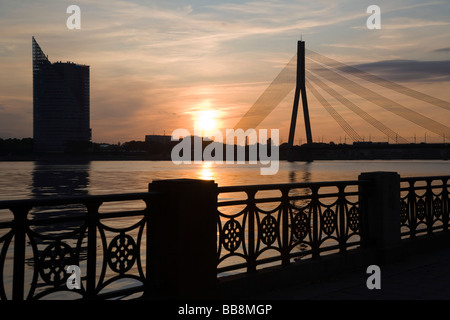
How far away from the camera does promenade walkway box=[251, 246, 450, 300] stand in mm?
5992

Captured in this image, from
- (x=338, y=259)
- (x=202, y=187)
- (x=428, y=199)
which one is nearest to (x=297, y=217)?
(x=338, y=259)

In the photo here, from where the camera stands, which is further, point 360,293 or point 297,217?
point 297,217

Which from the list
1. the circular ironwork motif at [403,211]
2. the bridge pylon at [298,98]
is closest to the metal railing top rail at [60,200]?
the circular ironwork motif at [403,211]

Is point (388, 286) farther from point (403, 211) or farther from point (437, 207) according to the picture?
point (437, 207)

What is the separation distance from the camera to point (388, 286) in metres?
6.46

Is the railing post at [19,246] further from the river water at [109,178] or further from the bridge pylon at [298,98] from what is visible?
the bridge pylon at [298,98]

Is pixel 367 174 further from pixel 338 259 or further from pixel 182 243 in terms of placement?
pixel 182 243

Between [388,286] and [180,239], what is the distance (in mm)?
2594

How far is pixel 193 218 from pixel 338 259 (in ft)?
8.91

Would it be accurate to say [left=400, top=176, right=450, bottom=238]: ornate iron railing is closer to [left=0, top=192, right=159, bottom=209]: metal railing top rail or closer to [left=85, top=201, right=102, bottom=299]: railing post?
[left=0, top=192, right=159, bottom=209]: metal railing top rail

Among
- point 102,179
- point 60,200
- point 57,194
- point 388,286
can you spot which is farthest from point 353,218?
point 102,179

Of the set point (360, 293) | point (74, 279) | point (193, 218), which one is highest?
point (193, 218)

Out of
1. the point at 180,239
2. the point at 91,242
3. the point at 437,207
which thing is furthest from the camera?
the point at 437,207
